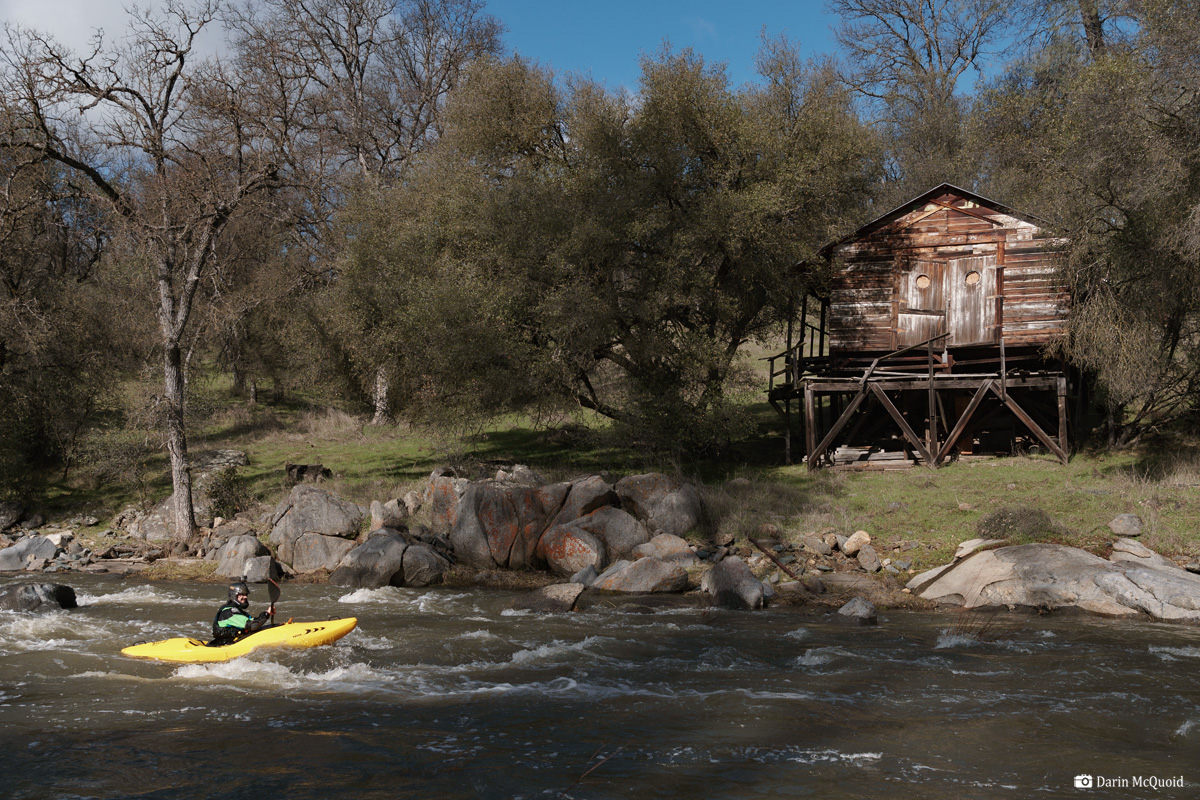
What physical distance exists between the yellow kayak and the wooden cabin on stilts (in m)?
15.4

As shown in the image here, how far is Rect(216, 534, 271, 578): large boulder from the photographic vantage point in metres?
18.8

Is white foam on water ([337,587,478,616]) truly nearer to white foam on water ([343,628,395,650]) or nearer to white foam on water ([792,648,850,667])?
white foam on water ([343,628,395,650])

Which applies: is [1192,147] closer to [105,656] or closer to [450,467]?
[450,467]

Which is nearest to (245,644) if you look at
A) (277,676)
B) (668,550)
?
(277,676)

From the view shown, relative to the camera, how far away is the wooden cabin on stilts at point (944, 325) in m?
23.9

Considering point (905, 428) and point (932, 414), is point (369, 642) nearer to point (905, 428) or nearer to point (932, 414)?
point (905, 428)

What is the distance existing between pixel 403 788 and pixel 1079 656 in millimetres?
8921

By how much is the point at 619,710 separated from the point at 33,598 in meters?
11.3

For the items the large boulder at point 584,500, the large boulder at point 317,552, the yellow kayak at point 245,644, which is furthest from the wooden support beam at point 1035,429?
the yellow kayak at point 245,644

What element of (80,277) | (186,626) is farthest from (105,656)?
(80,277)

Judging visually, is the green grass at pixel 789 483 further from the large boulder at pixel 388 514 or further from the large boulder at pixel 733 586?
the large boulder at pixel 733 586

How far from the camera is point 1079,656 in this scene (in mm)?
11484

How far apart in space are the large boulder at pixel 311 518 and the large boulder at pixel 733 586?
8754 millimetres

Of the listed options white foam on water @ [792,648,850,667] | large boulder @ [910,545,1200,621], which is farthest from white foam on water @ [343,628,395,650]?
large boulder @ [910,545,1200,621]
